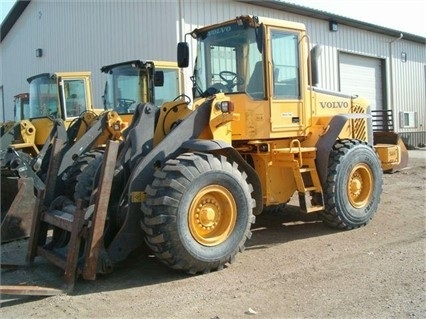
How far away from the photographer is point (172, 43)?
12.7 metres

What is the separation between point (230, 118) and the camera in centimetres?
567

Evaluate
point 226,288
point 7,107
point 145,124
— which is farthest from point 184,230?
Answer: point 7,107

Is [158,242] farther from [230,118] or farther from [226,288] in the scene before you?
[230,118]

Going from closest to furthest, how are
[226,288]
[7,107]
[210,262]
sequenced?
1. [226,288]
2. [210,262]
3. [7,107]

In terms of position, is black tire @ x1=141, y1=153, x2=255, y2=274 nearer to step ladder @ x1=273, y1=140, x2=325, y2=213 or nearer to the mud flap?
step ladder @ x1=273, y1=140, x2=325, y2=213

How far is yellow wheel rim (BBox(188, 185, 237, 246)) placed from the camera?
5.12 m

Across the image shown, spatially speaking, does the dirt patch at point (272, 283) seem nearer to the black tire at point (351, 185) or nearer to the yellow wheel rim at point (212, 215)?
the black tire at point (351, 185)

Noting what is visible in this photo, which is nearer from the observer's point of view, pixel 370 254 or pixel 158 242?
pixel 158 242

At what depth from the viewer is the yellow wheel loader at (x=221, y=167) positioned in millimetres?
4875

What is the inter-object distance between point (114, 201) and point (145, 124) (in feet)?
3.01

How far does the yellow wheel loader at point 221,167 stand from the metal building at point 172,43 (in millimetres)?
5395

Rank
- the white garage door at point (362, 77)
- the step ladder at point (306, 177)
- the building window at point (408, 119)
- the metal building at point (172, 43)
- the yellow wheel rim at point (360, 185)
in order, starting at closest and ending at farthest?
the step ladder at point (306, 177), the yellow wheel rim at point (360, 185), the metal building at point (172, 43), the white garage door at point (362, 77), the building window at point (408, 119)

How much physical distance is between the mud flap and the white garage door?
44.9 ft

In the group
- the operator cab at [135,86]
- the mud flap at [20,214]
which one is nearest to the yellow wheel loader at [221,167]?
the mud flap at [20,214]
